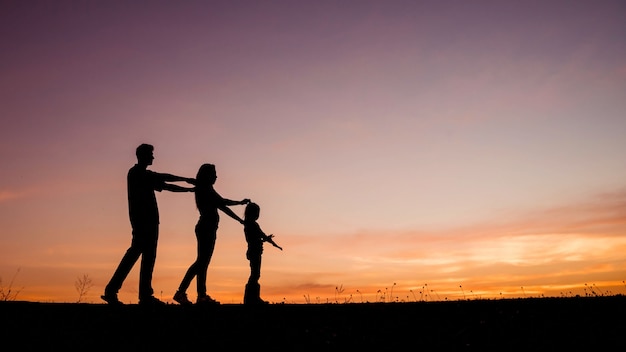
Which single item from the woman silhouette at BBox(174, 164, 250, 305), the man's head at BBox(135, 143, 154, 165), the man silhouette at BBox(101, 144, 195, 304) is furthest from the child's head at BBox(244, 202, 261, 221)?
the man's head at BBox(135, 143, 154, 165)

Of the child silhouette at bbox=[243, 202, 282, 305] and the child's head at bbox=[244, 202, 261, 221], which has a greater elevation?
the child's head at bbox=[244, 202, 261, 221]

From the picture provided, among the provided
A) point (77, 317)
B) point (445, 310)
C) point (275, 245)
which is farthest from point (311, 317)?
point (275, 245)

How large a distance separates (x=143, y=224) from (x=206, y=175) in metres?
1.55

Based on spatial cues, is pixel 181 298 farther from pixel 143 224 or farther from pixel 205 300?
pixel 143 224

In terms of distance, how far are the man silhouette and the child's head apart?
226 centimetres

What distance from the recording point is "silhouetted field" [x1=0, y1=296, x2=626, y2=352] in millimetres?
4898

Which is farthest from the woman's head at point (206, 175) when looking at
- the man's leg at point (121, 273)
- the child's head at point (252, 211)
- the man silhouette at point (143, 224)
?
the man's leg at point (121, 273)

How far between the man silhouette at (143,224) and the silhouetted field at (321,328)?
0.50m

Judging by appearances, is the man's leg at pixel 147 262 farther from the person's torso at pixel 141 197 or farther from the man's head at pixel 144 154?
the man's head at pixel 144 154

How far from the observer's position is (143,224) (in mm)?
7797

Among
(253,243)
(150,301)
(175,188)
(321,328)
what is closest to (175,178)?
(175,188)

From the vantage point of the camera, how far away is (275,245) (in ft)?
33.4

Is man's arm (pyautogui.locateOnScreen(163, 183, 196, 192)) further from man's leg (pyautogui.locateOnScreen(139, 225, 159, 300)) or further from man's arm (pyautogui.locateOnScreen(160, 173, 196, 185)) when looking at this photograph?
man's leg (pyautogui.locateOnScreen(139, 225, 159, 300))

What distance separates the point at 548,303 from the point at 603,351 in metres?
3.59
